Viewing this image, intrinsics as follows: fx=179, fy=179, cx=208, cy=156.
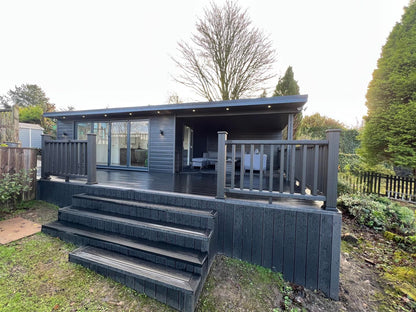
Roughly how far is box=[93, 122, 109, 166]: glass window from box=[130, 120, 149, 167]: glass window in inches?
42.5

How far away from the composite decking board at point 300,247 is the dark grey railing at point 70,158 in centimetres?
352

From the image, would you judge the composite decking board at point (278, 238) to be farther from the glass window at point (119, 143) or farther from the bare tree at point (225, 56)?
the bare tree at point (225, 56)

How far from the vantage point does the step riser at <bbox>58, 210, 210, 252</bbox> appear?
82.7 inches

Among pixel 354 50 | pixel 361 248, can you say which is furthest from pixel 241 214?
pixel 354 50

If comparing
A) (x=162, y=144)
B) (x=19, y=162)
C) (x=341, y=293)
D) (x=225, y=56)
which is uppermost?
(x=225, y=56)

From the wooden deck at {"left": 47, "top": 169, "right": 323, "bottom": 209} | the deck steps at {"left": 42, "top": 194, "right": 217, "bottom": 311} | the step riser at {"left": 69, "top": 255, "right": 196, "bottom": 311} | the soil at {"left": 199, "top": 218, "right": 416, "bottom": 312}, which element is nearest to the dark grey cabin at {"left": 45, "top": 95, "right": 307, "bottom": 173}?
the wooden deck at {"left": 47, "top": 169, "right": 323, "bottom": 209}

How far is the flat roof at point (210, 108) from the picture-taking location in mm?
4076

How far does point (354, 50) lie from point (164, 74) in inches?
386

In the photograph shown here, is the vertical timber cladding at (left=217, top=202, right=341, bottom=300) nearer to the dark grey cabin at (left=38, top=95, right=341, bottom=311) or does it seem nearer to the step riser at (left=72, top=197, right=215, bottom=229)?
the dark grey cabin at (left=38, top=95, right=341, bottom=311)

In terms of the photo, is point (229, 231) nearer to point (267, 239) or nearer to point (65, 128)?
point (267, 239)

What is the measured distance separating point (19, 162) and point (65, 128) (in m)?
4.07

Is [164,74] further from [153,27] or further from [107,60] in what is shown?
→ [107,60]

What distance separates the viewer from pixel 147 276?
1762mm

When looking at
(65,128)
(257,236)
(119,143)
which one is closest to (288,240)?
(257,236)
